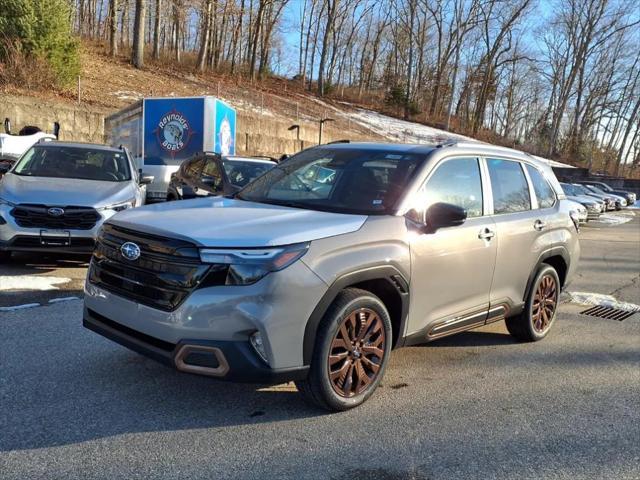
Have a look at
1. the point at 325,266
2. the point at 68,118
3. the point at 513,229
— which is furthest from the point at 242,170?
the point at 68,118

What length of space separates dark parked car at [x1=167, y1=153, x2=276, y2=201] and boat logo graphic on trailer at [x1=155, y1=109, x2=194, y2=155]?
4.06 meters

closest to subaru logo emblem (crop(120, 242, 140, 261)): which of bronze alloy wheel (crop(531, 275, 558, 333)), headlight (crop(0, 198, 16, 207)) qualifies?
bronze alloy wheel (crop(531, 275, 558, 333))

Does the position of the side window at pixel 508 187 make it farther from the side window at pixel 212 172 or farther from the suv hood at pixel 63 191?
the side window at pixel 212 172

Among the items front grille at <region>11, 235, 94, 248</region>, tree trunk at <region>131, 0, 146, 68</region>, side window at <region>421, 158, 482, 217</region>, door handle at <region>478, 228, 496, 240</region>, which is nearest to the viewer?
side window at <region>421, 158, 482, 217</region>

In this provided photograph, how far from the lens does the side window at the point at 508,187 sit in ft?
16.0

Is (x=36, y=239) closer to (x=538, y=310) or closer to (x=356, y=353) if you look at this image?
(x=356, y=353)

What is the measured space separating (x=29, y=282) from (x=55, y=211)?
0.89 metres

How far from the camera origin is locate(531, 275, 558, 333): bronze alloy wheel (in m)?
5.43

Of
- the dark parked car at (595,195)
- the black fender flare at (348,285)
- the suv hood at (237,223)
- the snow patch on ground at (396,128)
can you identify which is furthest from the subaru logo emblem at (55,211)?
the snow patch on ground at (396,128)

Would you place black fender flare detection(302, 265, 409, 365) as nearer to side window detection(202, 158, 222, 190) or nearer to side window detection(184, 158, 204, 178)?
side window detection(202, 158, 222, 190)

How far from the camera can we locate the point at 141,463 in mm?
2967

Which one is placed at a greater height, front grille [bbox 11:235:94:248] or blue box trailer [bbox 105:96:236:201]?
blue box trailer [bbox 105:96:236:201]

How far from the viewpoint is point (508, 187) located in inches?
200

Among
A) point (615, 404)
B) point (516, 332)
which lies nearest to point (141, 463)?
point (615, 404)
